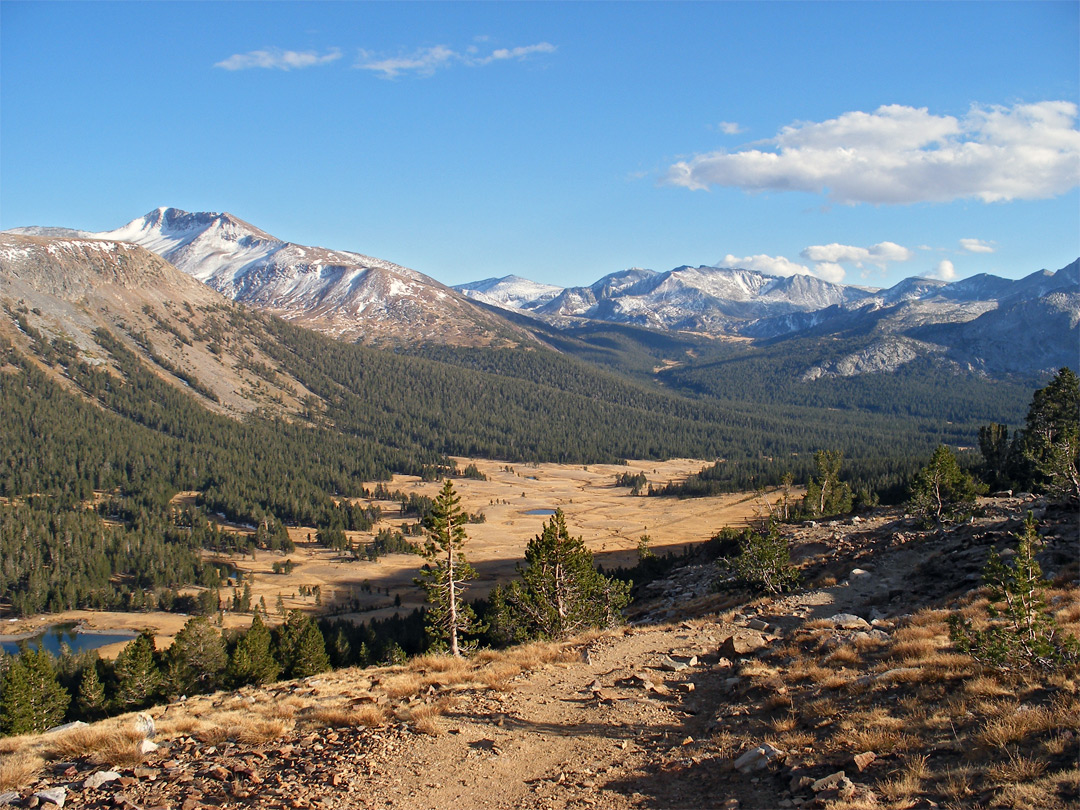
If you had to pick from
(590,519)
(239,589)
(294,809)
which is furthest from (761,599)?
(590,519)

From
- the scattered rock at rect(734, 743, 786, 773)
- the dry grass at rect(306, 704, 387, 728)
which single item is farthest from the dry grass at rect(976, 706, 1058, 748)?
the dry grass at rect(306, 704, 387, 728)

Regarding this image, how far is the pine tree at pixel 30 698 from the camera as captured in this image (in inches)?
→ 1781

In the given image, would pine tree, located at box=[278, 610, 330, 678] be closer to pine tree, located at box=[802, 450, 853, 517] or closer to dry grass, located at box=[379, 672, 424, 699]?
dry grass, located at box=[379, 672, 424, 699]

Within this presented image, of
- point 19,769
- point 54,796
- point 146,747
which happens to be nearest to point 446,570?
point 146,747

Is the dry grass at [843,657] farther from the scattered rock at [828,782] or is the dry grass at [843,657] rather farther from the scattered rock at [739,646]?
the scattered rock at [828,782]

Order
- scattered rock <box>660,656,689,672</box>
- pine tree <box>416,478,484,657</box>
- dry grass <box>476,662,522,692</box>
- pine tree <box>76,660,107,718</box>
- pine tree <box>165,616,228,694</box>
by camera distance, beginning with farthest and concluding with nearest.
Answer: pine tree <box>165,616,228,694</box> → pine tree <box>76,660,107,718</box> → pine tree <box>416,478,484,657</box> → scattered rock <box>660,656,689,672</box> → dry grass <box>476,662,522,692</box>

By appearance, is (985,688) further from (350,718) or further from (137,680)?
(137,680)

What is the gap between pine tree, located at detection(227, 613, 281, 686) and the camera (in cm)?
5050

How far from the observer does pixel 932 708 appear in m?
14.3

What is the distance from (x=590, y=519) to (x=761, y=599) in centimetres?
13035

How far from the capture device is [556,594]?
45562mm

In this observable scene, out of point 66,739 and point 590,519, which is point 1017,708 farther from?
point 590,519

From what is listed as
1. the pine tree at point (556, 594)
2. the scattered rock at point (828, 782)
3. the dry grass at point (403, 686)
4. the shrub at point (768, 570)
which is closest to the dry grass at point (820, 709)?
the scattered rock at point (828, 782)

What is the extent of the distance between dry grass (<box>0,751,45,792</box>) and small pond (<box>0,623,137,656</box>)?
3817 inches
